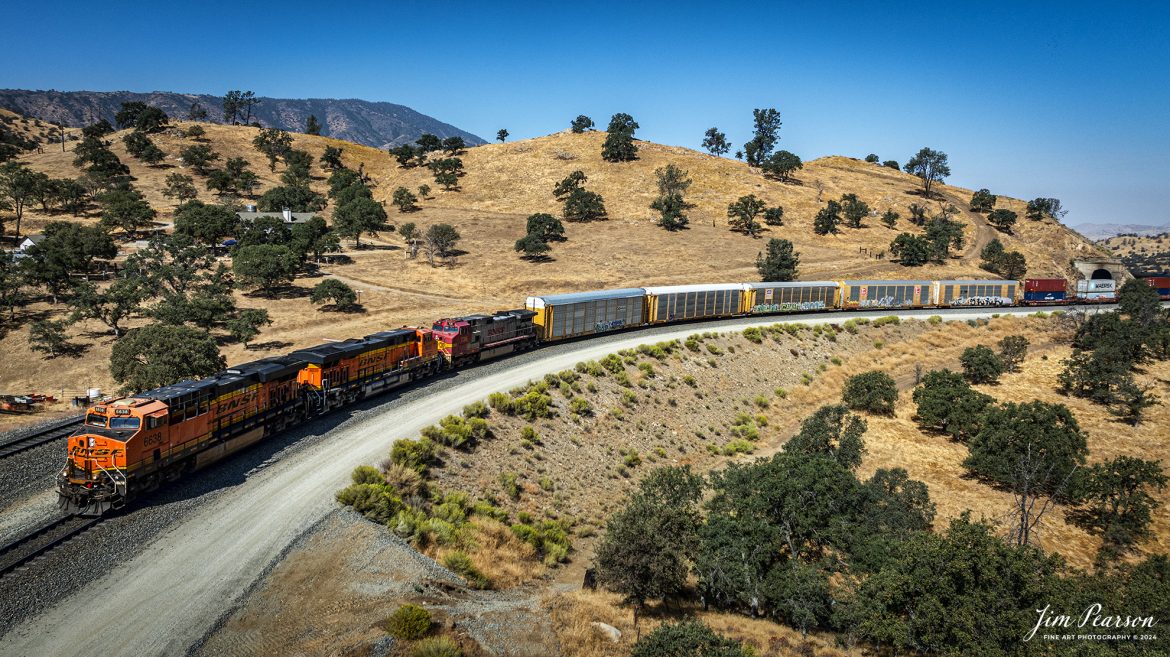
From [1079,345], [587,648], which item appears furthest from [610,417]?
[1079,345]

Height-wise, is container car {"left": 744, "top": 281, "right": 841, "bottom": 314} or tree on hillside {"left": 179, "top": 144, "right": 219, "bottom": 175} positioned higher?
tree on hillside {"left": 179, "top": 144, "right": 219, "bottom": 175}

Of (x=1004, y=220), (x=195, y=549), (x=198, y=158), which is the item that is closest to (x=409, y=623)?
(x=195, y=549)

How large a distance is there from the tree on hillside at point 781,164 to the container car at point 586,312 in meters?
100.0

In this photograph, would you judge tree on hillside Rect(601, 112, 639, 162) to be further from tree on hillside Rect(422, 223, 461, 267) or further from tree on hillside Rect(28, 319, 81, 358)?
tree on hillside Rect(28, 319, 81, 358)

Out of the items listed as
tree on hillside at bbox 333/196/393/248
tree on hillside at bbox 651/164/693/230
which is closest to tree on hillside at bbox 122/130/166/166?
tree on hillside at bbox 333/196/393/248

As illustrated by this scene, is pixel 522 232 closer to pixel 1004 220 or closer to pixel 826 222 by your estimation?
pixel 826 222

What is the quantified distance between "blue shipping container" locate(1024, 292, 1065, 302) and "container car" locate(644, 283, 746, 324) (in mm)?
50019

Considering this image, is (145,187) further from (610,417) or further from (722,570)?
(722,570)

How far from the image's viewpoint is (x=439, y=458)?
2980 cm

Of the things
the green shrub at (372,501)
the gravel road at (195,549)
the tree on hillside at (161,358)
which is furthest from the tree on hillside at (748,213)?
the green shrub at (372,501)

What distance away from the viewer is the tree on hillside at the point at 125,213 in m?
85.6

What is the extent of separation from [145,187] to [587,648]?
13557 centimetres

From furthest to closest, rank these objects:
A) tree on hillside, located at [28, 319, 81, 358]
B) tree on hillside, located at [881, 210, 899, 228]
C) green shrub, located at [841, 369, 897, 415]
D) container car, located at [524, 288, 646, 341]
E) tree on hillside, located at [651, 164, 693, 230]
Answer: tree on hillside, located at [881, 210, 899, 228], tree on hillside, located at [651, 164, 693, 230], container car, located at [524, 288, 646, 341], green shrub, located at [841, 369, 897, 415], tree on hillside, located at [28, 319, 81, 358]

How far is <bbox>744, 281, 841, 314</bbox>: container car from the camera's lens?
6681 centimetres
